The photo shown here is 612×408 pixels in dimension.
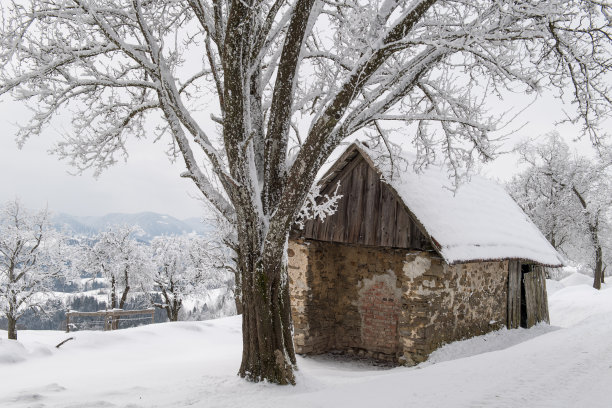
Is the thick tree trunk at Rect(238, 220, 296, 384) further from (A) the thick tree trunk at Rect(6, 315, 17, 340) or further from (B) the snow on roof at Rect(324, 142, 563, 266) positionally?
(A) the thick tree trunk at Rect(6, 315, 17, 340)

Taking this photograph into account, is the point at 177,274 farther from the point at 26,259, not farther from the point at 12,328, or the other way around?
the point at 12,328

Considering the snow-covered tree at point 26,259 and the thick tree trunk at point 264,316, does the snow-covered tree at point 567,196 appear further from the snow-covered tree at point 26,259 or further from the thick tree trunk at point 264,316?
the snow-covered tree at point 26,259

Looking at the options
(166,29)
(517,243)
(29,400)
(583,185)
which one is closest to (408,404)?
(29,400)

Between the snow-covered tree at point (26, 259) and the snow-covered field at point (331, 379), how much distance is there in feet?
50.3

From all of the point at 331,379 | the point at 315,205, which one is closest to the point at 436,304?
the point at 331,379

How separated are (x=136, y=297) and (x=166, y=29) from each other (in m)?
30.8

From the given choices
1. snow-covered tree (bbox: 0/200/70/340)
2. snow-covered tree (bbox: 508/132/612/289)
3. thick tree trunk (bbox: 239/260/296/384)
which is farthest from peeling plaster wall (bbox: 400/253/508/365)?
snow-covered tree (bbox: 0/200/70/340)

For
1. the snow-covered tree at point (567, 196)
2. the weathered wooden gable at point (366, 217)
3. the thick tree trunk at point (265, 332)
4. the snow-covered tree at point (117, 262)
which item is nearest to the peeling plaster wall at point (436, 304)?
the weathered wooden gable at point (366, 217)

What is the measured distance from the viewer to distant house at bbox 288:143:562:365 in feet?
26.4

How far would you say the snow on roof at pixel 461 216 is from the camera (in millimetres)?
8078

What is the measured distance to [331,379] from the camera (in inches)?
269

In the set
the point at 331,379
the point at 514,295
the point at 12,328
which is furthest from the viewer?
the point at 12,328

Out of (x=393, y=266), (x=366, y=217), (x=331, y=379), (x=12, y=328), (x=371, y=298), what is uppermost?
(x=366, y=217)

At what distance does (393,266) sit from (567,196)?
22.3m
